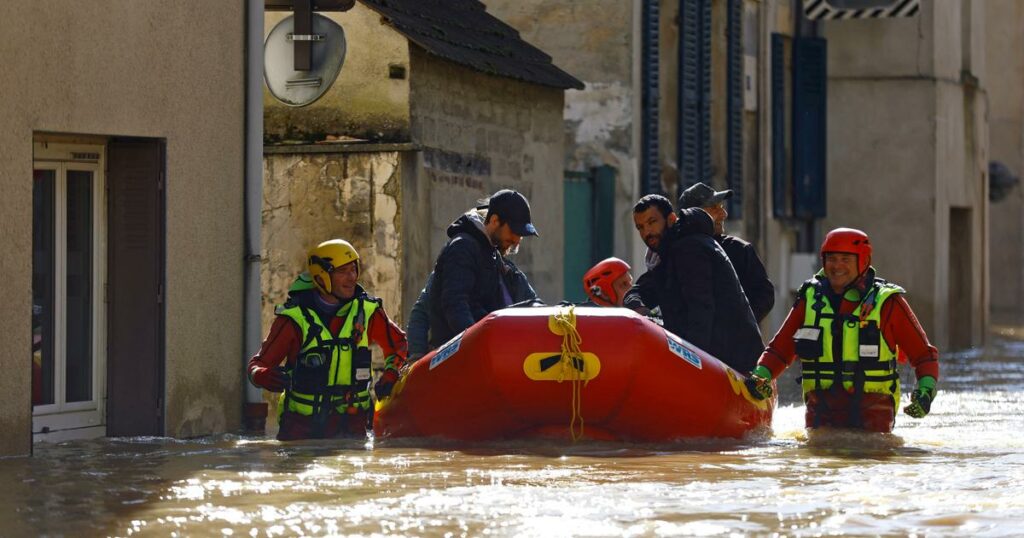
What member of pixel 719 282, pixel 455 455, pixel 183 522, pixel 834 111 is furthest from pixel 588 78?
pixel 183 522

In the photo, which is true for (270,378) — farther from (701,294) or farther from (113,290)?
(701,294)

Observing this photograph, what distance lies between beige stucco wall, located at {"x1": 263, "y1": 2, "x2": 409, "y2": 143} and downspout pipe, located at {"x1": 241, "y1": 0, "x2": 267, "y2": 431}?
1.73 meters

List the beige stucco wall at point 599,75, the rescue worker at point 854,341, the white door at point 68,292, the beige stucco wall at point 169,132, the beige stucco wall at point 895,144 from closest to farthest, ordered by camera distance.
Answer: the beige stucco wall at point 169,132 → the white door at point 68,292 → the rescue worker at point 854,341 → the beige stucco wall at point 599,75 → the beige stucco wall at point 895,144

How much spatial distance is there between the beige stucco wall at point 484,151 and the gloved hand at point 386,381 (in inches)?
119

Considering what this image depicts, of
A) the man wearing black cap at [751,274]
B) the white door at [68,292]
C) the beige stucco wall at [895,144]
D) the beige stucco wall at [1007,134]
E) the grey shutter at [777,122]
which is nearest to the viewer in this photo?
the white door at [68,292]

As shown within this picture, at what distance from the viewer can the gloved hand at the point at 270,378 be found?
394 inches

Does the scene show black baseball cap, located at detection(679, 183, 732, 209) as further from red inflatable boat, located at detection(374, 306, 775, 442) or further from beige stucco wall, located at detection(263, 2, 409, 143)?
beige stucco wall, located at detection(263, 2, 409, 143)

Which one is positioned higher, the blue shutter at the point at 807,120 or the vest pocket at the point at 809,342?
the blue shutter at the point at 807,120

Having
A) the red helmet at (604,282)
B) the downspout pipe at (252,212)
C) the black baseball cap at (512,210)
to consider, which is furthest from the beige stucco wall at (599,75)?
the black baseball cap at (512,210)

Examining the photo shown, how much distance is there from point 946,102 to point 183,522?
17.9m

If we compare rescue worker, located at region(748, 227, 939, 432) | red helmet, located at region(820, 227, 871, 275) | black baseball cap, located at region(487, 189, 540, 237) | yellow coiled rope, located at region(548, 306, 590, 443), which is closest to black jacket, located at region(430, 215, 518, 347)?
black baseball cap, located at region(487, 189, 540, 237)

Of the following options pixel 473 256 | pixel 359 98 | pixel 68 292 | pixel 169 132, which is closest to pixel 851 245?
pixel 473 256

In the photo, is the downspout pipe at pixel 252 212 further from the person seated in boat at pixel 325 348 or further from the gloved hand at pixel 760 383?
the gloved hand at pixel 760 383

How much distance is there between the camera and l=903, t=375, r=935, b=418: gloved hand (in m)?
10.3
